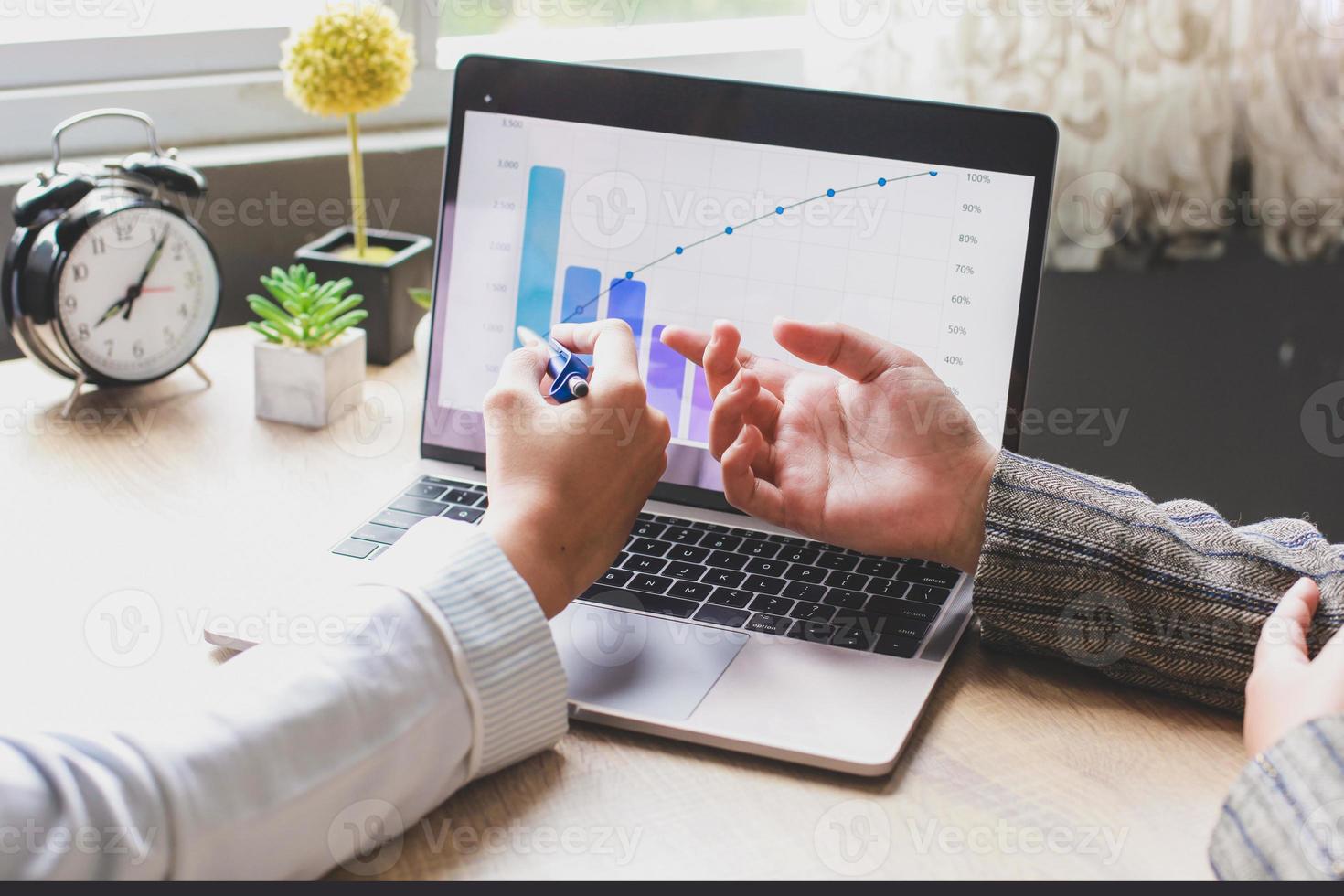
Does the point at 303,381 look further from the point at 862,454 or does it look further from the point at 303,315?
the point at 862,454

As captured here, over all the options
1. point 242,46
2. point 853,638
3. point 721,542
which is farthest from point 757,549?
point 242,46

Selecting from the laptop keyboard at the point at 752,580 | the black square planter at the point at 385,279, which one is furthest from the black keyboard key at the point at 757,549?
the black square planter at the point at 385,279

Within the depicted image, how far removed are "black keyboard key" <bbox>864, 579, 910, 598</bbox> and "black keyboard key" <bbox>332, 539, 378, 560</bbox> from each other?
1.04ft

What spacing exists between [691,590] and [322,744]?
27 centimetres

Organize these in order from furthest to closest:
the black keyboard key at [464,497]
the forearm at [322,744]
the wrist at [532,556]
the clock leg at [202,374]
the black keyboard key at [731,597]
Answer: the clock leg at [202,374] < the black keyboard key at [464,497] < the black keyboard key at [731,597] < the wrist at [532,556] < the forearm at [322,744]

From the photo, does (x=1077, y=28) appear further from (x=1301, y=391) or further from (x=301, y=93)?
(x=301, y=93)

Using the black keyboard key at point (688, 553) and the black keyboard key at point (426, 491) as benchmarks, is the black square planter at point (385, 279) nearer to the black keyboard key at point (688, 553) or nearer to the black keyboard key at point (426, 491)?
the black keyboard key at point (426, 491)

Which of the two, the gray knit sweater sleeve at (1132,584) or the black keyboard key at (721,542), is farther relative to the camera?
the black keyboard key at (721,542)

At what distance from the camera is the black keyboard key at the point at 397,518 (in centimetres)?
78

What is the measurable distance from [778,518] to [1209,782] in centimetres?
29

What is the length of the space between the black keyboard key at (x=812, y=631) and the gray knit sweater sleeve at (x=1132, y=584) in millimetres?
88

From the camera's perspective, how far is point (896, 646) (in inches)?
26.1

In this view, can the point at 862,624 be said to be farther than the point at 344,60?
No

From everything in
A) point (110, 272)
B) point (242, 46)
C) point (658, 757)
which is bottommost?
point (658, 757)
